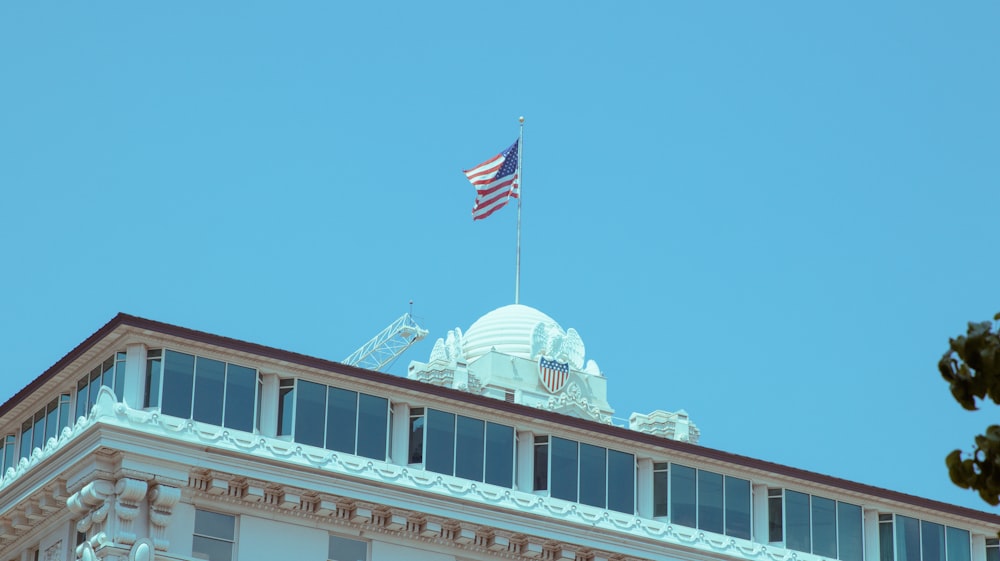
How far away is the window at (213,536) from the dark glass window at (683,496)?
16.2 meters

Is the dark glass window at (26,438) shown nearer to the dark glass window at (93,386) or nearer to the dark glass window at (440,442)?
the dark glass window at (93,386)

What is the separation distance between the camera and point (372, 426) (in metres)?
64.9

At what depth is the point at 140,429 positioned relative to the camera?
60375mm

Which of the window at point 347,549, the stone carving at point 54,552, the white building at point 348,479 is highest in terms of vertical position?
the white building at point 348,479

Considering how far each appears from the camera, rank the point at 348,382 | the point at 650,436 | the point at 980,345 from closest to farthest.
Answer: the point at 980,345
the point at 348,382
the point at 650,436

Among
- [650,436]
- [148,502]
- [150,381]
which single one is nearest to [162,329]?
[150,381]

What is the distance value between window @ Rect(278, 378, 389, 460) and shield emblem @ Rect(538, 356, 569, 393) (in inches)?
627

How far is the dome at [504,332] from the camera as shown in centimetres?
8431

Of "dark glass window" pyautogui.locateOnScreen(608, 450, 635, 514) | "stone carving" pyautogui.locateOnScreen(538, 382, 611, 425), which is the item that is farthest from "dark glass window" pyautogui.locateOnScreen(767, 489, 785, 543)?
"stone carving" pyautogui.locateOnScreen(538, 382, 611, 425)

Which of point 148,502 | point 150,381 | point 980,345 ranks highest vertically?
point 150,381

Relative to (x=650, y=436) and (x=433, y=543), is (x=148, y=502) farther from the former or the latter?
(x=650, y=436)

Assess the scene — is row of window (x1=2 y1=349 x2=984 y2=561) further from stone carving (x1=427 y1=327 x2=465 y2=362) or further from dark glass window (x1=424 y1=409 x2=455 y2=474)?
stone carving (x1=427 y1=327 x2=465 y2=362)

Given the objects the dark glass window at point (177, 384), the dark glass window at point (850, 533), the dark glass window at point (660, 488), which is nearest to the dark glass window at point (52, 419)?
the dark glass window at point (177, 384)

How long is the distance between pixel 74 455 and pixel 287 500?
681 centimetres
